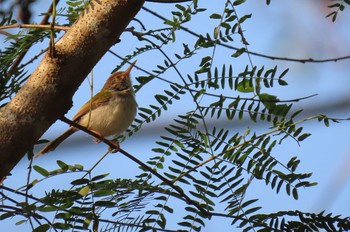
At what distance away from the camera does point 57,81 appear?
6.57 feet

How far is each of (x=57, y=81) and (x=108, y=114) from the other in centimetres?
219

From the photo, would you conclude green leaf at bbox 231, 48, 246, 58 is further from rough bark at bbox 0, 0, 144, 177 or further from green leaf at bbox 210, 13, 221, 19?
rough bark at bbox 0, 0, 144, 177

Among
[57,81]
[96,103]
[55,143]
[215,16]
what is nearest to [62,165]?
[57,81]

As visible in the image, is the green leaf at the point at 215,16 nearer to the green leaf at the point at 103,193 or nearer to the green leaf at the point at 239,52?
the green leaf at the point at 239,52

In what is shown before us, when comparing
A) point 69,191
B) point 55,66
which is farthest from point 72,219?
point 55,66

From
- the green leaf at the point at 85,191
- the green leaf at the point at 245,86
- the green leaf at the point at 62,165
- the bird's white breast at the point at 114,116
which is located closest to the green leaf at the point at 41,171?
the green leaf at the point at 62,165

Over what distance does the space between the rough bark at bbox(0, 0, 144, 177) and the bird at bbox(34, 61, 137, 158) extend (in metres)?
1.64

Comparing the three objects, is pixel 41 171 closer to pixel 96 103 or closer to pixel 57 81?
pixel 57 81

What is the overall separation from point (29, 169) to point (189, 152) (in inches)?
23.3

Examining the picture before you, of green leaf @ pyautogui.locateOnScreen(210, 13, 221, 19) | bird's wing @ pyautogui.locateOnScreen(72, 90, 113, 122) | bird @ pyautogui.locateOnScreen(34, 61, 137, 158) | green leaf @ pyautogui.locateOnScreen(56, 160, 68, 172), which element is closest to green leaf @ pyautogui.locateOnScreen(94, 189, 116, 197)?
green leaf @ pyautogui.locateOnScreen(56, 160, 68, 172)

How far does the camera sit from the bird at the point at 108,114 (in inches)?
155

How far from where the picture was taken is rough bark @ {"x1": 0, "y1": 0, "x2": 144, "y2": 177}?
1970 millimetres

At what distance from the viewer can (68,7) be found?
2.70m

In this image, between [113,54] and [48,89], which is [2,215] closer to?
[48,89]
